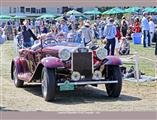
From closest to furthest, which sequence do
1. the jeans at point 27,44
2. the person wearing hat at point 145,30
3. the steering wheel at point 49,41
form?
the steering wheel at point 49,41
the jeans at point 27,44
the person wearing hat at point 145,30

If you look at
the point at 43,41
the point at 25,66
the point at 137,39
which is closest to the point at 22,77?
the point at 25,66

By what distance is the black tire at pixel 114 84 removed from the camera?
9969 mm

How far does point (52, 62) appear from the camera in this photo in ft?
31.1

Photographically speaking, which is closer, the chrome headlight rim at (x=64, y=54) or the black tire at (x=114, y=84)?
the chrome headlight rim at (x=64, y=54)

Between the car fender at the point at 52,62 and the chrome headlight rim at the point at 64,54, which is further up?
the chrome headlight rim at the point at 64,54

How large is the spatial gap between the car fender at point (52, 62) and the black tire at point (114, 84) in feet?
4.14

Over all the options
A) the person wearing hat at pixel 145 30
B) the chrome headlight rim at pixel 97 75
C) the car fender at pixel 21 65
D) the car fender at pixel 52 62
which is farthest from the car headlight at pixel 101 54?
the person wearing hat at pixel 145 30

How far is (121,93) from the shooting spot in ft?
34.7

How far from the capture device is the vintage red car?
9.50 metres

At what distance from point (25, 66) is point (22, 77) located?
0.34 metres

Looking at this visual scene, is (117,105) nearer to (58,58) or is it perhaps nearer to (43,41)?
(58,58)

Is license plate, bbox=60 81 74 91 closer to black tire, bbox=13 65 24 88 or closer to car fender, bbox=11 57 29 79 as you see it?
car fender, bbox=11 57 29 79

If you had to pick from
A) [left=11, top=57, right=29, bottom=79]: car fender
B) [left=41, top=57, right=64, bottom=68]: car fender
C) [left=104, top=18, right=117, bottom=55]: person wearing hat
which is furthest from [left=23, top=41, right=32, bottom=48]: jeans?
[left=104, top=18, right=117, bottom=55]: person wearing hat

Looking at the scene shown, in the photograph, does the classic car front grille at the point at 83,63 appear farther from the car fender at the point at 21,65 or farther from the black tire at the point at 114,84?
the car fender at the point at 21,65
